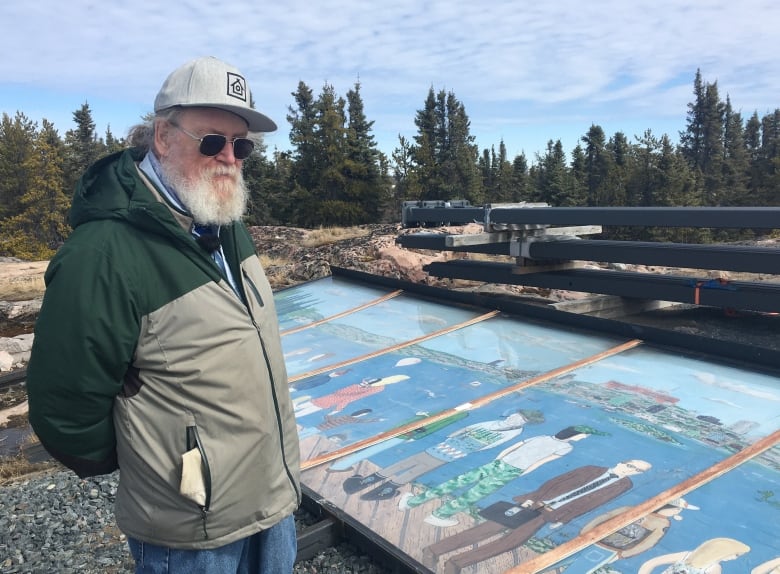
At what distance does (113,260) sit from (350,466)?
7.89 ft

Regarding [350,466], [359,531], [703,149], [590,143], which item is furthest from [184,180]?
[703,149]

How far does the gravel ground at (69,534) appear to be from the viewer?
3.24 metres

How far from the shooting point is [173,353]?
5.78 feet

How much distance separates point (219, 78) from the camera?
1.96 meters

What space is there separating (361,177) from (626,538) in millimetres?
38968

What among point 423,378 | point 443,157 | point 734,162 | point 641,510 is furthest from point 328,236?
point 734,162

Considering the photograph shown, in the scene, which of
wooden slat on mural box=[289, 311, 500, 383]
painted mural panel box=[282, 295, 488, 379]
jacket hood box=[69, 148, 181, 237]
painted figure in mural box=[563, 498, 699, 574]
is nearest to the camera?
jacket hood box=[69, 148, 181, 237]

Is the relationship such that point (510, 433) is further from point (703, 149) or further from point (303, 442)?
point (703, 149)

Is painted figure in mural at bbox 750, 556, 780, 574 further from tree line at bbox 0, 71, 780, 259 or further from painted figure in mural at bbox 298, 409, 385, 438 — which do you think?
tree line at bbox 0, 71, 780, 259

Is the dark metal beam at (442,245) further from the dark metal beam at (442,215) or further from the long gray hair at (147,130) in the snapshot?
the long gray hair at (147,130)

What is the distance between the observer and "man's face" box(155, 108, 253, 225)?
6.46ft

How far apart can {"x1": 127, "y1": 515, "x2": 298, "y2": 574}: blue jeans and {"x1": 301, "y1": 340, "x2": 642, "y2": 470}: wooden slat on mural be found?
1.68m

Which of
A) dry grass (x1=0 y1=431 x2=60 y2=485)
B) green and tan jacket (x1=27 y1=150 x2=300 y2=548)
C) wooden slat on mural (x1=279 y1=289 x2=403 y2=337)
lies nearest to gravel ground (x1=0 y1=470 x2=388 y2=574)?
dry grass (x1=0 y1=431 x2=60 y2=485)

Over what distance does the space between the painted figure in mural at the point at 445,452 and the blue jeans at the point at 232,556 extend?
1249 mm
